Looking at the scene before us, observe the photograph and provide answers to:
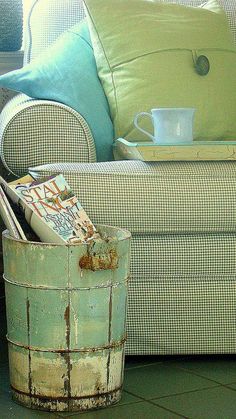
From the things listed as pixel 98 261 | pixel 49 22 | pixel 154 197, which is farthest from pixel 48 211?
pixel 49 22

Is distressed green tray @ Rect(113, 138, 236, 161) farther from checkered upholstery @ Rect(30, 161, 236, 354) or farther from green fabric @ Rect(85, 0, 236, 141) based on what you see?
green fabric @ Rect(85, 0, 236, 141)

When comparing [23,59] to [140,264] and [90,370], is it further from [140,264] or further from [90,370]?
[90,370]

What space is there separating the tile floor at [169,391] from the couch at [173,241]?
1.6 inches

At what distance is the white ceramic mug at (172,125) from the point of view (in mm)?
1896

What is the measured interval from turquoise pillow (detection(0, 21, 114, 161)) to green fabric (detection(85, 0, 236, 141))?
0.04 m

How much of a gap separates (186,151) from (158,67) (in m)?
0.40

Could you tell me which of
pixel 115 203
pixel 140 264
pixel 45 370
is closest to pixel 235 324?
pixel 140 264

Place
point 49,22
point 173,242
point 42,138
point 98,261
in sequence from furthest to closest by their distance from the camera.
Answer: point 49,22 < point 42,138 < point 173,242 < point 98,261

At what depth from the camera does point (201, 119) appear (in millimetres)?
2174

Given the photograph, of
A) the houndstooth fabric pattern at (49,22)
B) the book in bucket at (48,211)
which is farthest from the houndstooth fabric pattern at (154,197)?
the houndstooth fabric pattern at (49,22)

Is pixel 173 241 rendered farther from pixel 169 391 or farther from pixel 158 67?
pixel 158 67

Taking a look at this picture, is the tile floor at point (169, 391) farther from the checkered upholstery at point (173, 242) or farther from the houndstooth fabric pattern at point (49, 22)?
the houndstooth fabric pattern at point (49, 22)

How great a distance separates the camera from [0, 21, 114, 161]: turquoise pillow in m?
2.07

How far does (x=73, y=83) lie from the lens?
2117 millimetres
